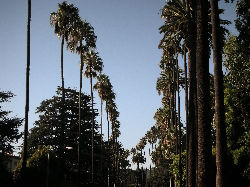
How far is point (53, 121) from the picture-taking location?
5247 cm

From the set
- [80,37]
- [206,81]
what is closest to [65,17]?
[80,37]

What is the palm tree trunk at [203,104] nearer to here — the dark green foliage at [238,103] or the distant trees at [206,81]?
the distant trees at [206,81]

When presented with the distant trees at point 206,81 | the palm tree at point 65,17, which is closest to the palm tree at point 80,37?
the palm tree at point 65,17

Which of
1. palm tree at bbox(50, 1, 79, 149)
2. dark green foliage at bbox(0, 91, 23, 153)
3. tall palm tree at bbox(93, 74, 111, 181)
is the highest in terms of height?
palm tree at bbox(50, 1, 79, 149)

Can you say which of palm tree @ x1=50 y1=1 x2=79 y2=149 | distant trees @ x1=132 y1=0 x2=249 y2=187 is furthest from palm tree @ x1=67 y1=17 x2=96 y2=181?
distant trees @ x1=132 y1=0 x2=249 y2=187

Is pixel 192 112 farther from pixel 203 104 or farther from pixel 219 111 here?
pixel 219 111

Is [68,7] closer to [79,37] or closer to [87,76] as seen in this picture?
[79,37]

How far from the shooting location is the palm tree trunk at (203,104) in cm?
1260

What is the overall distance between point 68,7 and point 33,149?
2373 centimetres

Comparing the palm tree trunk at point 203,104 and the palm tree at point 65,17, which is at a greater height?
the palm tree at point 65,17

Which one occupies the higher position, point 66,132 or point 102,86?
point 102,86

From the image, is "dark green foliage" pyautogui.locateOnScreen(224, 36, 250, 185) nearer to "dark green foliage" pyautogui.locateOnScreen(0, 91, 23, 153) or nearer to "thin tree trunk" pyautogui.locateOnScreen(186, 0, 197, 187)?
"thin tree trunk" pyautogui.locateOnScreen(186, 0, 197, 187)

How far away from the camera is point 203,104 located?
42.6 ft

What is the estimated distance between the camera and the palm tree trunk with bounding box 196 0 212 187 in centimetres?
1260
